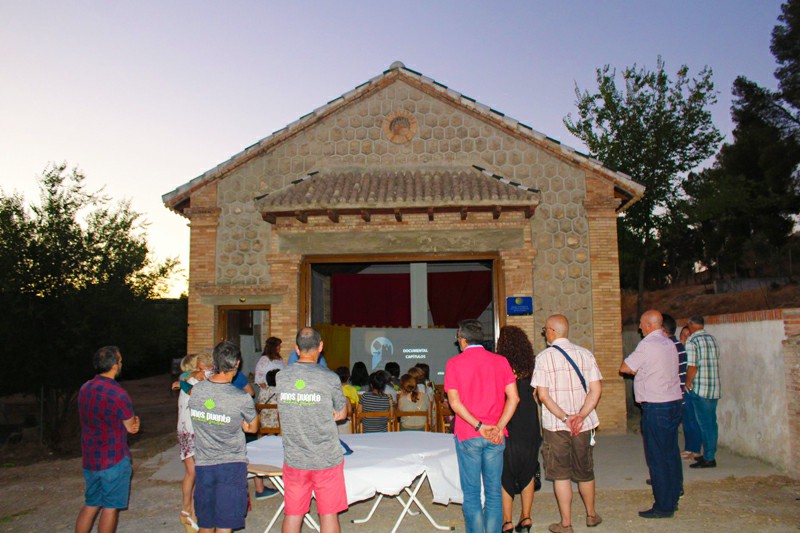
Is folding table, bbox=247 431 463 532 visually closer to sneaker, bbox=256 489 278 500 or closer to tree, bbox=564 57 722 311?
sneaker, bbox=256 489 278 500

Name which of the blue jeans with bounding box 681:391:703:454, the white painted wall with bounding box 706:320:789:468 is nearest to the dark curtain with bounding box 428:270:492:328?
the white painted wall with bounding box 706:320:789:468

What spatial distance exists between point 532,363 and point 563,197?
7.24 meters

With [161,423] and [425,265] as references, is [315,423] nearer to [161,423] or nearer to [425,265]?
[425,265]

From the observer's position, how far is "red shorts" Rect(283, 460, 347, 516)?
183 inches

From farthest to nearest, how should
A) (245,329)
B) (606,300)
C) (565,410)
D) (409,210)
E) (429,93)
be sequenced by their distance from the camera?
(245,329), (429,93), (409,210), (606,300), (565,410)

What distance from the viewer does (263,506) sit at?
6988 millimetres

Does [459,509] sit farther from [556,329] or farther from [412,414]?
[556,329]

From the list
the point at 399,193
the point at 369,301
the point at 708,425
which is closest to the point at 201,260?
the point at 399,193

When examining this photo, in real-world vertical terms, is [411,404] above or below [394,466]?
above

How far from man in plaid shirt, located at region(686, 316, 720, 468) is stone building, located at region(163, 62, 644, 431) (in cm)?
320

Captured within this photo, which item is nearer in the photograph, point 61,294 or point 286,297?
point 286,297

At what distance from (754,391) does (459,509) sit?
15.4 feet

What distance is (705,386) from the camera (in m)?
8.59

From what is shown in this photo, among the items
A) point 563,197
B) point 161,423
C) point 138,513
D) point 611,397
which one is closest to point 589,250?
point 563,197
